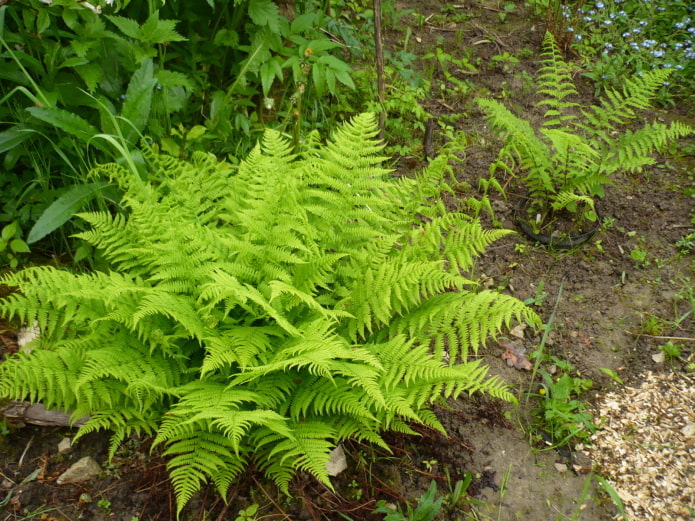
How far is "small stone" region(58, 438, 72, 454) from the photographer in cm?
217

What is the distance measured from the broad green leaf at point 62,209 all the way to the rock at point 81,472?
0.98 meters

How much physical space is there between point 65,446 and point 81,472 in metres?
0.16

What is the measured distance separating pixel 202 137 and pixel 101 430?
66.0 inches

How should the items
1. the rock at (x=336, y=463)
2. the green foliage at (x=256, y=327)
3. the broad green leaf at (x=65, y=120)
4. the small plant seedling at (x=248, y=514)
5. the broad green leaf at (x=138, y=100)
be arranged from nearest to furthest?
the green foliage at (x=256, y=327) < the small plant seedling at (x=248, y=514) < the rock at (x=336, y=463) < the broad green leaf at (x=65, y=120) < the broad green leaf at (x=138, y=100)

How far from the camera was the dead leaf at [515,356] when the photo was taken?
2.69m

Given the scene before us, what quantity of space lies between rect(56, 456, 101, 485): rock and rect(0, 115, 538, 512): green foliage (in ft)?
0.52

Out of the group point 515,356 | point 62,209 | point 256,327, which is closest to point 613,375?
point 515,356

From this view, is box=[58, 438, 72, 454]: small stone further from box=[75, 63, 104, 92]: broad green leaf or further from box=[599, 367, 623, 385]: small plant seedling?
box=[599, 367, 623, 385]: small plant seedling

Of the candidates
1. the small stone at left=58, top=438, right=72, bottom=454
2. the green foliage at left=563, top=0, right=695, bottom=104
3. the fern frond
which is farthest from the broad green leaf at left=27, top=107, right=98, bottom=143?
the green foliage at left=563, top=0, right=695, bottom=104

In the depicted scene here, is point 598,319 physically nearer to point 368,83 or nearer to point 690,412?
point 690,412

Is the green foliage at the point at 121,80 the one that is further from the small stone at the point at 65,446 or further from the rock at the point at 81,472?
the rock at the point at 81,472

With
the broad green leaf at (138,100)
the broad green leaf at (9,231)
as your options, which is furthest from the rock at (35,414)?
the broad green leaf at (138,100)

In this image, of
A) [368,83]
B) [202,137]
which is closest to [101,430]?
[202,137]

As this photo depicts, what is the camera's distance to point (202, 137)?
309 centimetres
